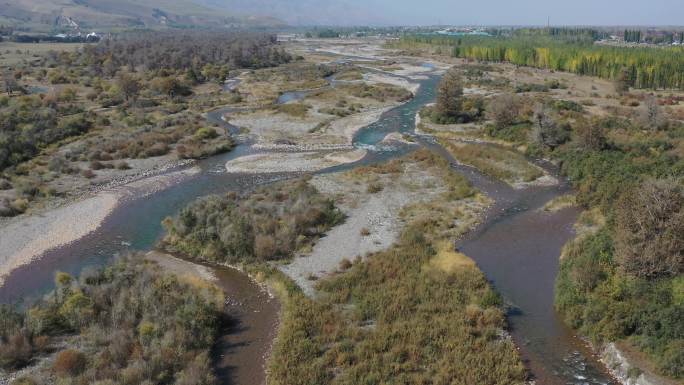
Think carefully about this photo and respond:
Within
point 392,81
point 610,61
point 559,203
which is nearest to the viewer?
point 559,203

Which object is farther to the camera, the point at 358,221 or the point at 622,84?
the point at 622,84

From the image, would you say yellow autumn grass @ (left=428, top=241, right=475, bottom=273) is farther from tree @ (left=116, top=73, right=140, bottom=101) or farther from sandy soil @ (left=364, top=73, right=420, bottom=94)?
tree @ (left=116, top=73, right=140, bottom=101)

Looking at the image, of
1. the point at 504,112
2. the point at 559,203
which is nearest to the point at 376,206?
the point at 559,203

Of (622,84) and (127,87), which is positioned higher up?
(622,84)

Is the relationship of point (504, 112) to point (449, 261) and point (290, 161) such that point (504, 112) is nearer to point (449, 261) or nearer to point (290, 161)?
point (290, 161)

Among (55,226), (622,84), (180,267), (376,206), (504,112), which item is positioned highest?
(622,84)

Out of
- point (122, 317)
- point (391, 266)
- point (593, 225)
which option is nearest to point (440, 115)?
point (593, 225)

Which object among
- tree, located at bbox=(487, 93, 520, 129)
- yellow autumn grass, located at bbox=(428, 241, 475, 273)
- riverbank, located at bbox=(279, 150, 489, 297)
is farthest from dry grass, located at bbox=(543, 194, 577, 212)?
tree, located at bbox=(487, 93, 520, 129)
